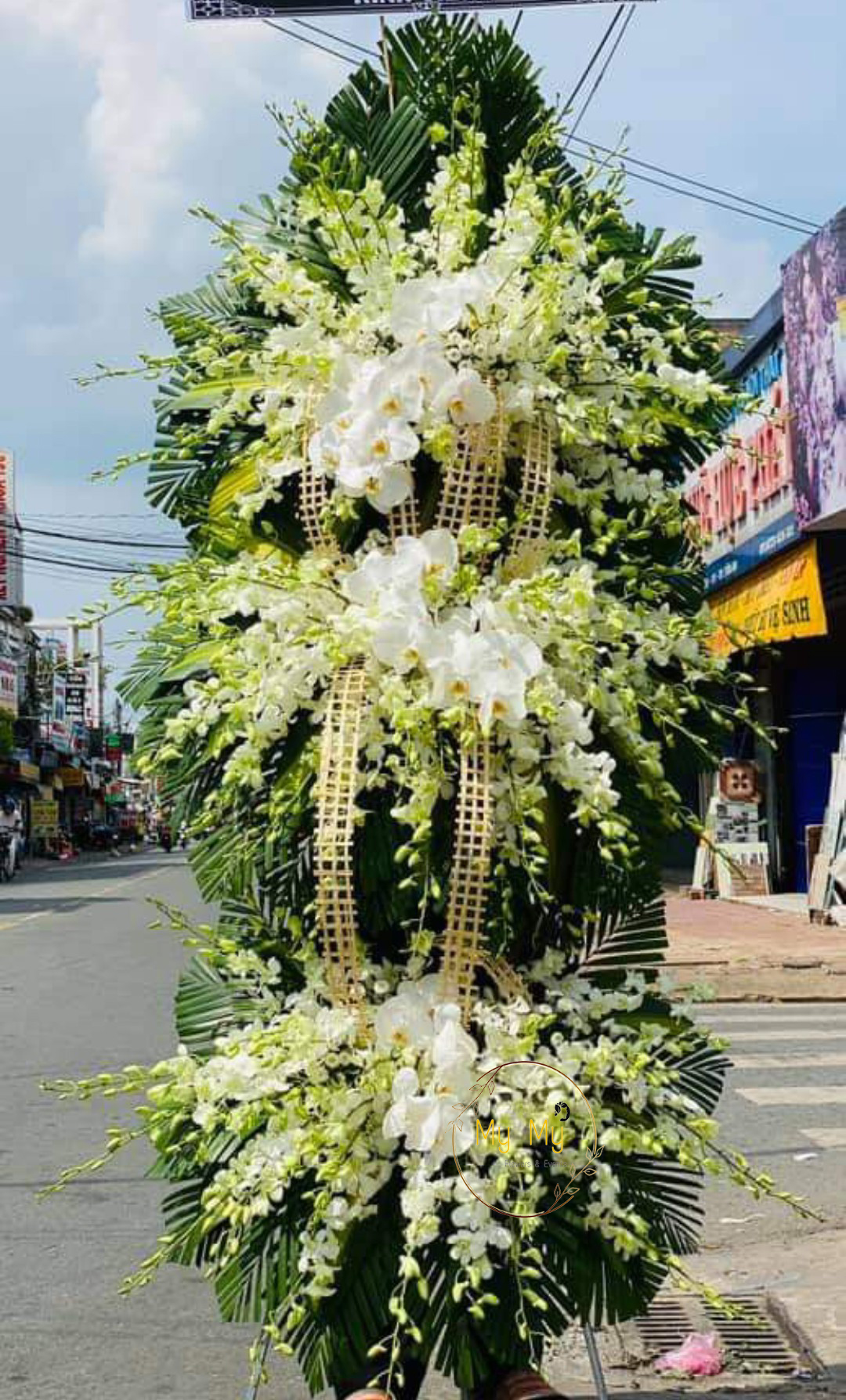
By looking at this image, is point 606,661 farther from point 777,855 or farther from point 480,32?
point 777,855

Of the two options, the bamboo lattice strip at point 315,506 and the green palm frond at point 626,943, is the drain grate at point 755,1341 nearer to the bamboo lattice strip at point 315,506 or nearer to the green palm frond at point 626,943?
the green palm frond at point 626,943

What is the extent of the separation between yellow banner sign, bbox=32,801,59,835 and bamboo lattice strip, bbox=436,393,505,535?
58.8 metres

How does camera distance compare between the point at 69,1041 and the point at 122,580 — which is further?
the point at 69,1041

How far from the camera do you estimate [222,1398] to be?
413 centimetres

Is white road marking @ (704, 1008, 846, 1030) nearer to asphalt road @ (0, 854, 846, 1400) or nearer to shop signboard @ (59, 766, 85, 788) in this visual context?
asphalt road @ (0, 854, 846, 1400)

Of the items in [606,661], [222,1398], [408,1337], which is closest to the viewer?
[408,1337]

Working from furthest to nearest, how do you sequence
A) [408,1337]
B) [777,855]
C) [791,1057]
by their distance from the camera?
[777,855]
[791,1057]
[408,1337]

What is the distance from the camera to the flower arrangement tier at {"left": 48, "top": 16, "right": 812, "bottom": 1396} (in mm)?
2570

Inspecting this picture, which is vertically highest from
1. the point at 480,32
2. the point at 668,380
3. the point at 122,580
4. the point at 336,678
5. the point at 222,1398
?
the point at 480,32

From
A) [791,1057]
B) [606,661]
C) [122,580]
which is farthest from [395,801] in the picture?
[791,1057]

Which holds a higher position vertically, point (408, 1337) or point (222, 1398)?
point (408, 1337)

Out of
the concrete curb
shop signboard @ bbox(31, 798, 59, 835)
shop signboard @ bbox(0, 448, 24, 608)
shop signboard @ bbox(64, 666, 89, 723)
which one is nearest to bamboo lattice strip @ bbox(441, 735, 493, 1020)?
the concrete curb

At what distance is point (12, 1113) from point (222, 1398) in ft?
12.2

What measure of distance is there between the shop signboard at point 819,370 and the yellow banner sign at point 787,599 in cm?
68
